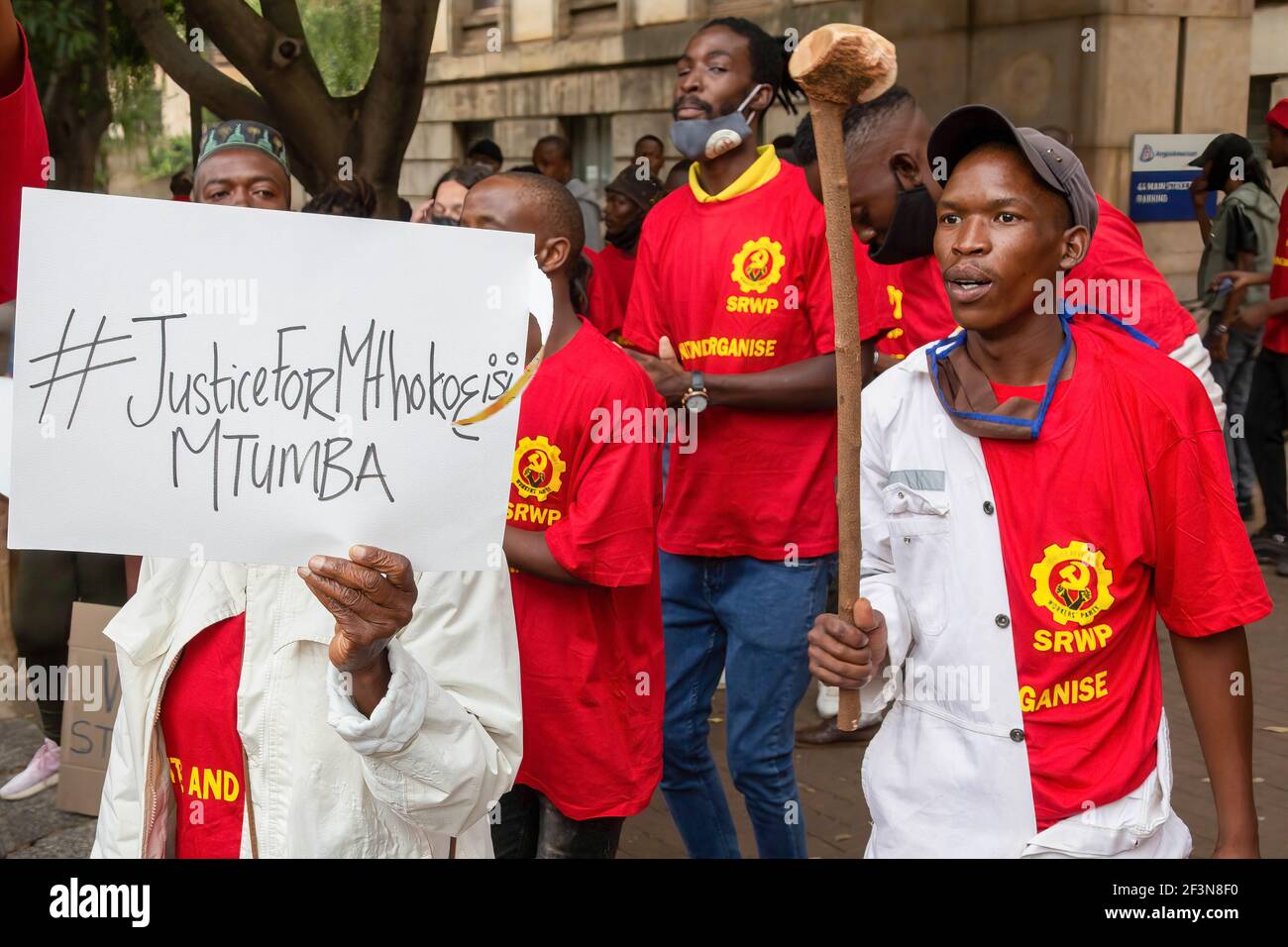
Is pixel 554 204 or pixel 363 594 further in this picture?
pixel 554 204

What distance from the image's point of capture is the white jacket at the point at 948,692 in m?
2.41

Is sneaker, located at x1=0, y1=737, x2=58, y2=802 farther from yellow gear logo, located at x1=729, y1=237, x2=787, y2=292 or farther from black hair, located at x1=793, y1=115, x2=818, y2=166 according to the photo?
black hair, located at x1=793, y1=115, x2=818, y2=166

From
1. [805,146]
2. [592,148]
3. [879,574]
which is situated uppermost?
[592,148]

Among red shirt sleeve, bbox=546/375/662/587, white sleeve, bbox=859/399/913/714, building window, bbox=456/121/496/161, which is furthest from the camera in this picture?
building window, bbox=456/121/496/161

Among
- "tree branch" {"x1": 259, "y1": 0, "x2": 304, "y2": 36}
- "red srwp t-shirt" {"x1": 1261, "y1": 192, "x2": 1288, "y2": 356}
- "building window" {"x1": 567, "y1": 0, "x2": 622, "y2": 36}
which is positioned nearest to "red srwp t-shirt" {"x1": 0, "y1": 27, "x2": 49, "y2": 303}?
"tree branch" {"x1": 259, "y1": 0, "x2": 304, "y2": 36}

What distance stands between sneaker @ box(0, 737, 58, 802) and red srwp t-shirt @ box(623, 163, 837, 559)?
2.42 metres

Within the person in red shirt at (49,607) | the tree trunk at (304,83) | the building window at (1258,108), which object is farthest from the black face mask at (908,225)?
the building window at (1258,108)

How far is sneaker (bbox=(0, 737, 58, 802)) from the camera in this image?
5098 mm

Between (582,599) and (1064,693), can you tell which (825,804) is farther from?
(1064,693)

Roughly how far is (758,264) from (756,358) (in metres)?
0.26

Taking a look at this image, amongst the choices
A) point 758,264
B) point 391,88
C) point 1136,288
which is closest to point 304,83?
point 391,88

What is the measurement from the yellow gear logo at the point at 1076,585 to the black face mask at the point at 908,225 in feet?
4.91

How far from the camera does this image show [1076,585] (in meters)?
2.40

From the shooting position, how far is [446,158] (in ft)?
68.8
